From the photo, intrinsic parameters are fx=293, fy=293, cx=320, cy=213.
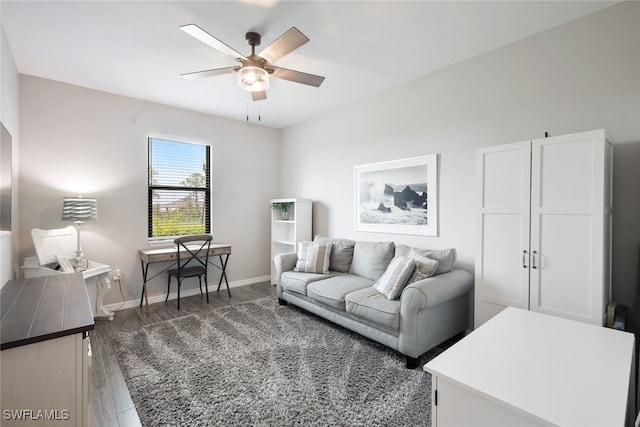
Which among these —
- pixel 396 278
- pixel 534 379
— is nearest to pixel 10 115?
pixel 396 278

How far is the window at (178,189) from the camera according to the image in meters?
4.15

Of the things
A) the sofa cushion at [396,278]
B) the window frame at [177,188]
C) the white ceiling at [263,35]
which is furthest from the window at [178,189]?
the sofa cushion at [396,278]

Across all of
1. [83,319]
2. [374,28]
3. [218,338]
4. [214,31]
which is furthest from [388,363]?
[214,31]

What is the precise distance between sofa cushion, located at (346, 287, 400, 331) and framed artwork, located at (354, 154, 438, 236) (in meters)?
1.03

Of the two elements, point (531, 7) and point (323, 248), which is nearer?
point (531, 7)

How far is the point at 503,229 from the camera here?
2.39m

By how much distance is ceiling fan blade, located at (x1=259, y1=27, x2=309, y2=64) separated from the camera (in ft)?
6.48

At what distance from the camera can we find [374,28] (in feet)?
7.88

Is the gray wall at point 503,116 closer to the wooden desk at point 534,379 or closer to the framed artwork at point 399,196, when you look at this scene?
the framed artwork at point 399,196

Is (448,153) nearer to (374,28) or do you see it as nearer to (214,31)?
(374,28)

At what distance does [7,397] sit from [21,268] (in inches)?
106

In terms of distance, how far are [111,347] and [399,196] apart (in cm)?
336

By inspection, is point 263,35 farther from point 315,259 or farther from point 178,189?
point 178,189

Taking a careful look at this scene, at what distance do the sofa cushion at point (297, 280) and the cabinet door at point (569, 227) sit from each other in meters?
2.10
